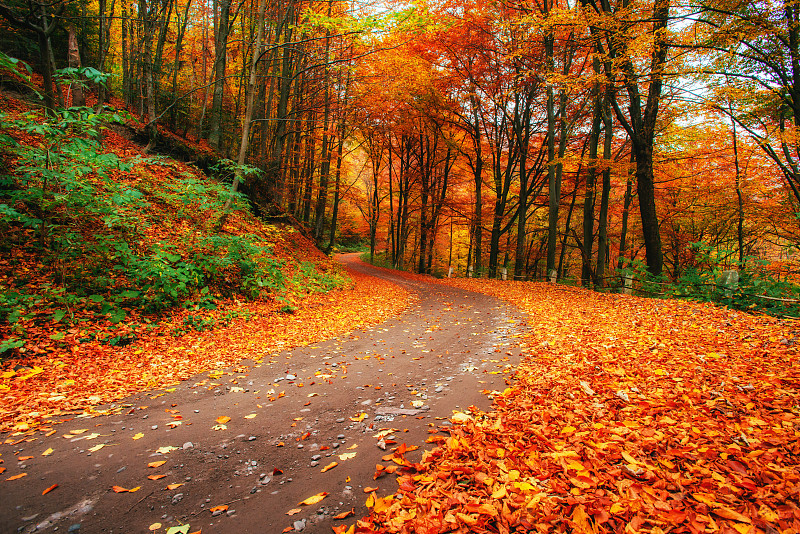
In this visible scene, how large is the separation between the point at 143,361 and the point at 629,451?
5.93m

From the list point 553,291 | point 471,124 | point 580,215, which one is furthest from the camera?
point 580,215

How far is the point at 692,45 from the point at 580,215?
614 inches

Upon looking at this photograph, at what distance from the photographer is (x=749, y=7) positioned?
26.8ft

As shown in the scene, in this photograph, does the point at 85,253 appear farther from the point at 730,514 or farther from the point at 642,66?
the point at 642,66

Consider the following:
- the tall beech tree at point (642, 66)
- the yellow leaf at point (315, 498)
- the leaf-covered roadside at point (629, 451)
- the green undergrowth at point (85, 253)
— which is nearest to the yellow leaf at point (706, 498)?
the leaf-covered roadside at point (629, 451)

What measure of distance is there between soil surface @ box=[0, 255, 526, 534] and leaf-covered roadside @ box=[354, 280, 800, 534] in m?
0.44

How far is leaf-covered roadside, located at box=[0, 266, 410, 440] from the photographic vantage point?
11.3 ft

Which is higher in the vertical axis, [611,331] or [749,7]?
[749,7]

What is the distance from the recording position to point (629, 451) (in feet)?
7.89

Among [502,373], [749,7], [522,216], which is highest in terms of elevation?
[749,7]

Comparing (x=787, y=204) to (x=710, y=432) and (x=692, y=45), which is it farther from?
(x=710, y=432)

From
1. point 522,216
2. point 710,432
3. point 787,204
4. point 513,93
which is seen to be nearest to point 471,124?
point 513,93

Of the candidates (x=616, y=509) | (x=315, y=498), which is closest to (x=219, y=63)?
(x=315, y=498)

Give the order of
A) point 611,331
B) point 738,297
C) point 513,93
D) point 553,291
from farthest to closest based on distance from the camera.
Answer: point 513,93 < point 553,291 < point 738,297 < point 611,331
